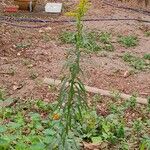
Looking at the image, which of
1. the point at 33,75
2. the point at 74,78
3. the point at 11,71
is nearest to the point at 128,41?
the point at 33,75

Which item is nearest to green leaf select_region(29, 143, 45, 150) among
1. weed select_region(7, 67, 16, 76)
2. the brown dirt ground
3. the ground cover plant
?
the ground cover plant

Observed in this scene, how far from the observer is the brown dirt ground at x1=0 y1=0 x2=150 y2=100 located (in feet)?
21.9

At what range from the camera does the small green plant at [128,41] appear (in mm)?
8977

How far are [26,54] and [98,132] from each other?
314cm

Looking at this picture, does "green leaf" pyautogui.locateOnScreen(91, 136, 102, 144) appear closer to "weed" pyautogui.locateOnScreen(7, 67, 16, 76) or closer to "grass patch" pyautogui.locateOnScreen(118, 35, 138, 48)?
"weed" pyautogui.locateOnScreen(7, 67, 16, 76)

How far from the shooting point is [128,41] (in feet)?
29.6

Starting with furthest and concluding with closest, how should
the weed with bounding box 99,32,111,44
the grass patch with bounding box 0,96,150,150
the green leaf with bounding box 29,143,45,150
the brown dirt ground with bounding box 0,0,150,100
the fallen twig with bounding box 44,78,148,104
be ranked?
1. the weed with bounding box 99,32,111,44
2. the brown dirt ground with bounding box 0,0,150,100
3. the fallen twig with bounding box 44,78,148,104
4. the grass patch with bounding box 0,96,150,150
5. the green leaf with bounding box 29,143,45,150

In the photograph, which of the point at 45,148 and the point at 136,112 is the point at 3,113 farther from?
the point at 136,112

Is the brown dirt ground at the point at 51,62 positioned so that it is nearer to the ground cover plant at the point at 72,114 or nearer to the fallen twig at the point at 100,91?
the ground cover plant at the point at 72,114

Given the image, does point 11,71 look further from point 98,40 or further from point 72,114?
point 72,114

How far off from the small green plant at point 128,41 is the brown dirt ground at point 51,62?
119 mm

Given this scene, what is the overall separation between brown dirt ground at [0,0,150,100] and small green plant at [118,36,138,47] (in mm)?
119

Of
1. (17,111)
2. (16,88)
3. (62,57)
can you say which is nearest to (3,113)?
(17,111)

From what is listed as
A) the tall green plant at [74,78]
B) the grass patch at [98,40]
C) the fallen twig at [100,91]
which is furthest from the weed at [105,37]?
the tall green plant at [74,78]
